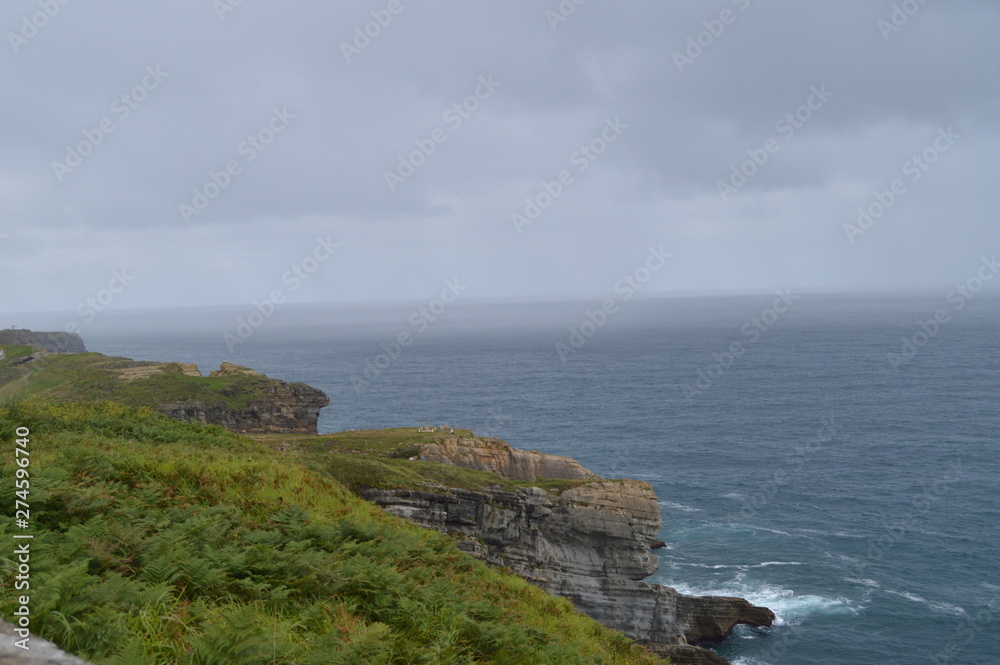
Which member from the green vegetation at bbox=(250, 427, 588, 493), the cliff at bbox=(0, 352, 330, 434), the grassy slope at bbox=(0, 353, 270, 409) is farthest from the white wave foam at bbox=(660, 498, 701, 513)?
the grassy slope at bbox=(0, 353, 270, 409)

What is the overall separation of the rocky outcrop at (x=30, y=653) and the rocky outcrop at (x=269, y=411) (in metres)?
62.3

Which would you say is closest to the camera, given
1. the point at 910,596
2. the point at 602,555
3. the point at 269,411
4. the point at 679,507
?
the point at 602,555

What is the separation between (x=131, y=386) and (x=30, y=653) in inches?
2917

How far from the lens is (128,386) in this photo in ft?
228

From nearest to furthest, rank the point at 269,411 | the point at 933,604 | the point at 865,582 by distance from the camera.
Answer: the point at 933,604, the point at 865,582, the point at 269,411

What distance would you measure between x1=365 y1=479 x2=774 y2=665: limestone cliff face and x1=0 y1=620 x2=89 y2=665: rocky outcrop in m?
29.6

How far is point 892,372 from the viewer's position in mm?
121562

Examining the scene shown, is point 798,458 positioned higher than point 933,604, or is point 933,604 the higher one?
point 798,458

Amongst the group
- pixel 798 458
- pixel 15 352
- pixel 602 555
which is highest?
pixel 15 352

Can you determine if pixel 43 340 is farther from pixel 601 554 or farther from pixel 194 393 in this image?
pixel 601 554

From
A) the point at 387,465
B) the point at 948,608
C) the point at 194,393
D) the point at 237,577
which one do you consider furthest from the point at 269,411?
the point at 948,608

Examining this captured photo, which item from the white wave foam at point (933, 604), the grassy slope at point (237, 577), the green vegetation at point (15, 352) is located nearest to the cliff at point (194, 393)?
the green vegetation at point (15, 352)

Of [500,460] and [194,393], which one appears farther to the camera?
[194,393]

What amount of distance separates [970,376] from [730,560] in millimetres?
96104
